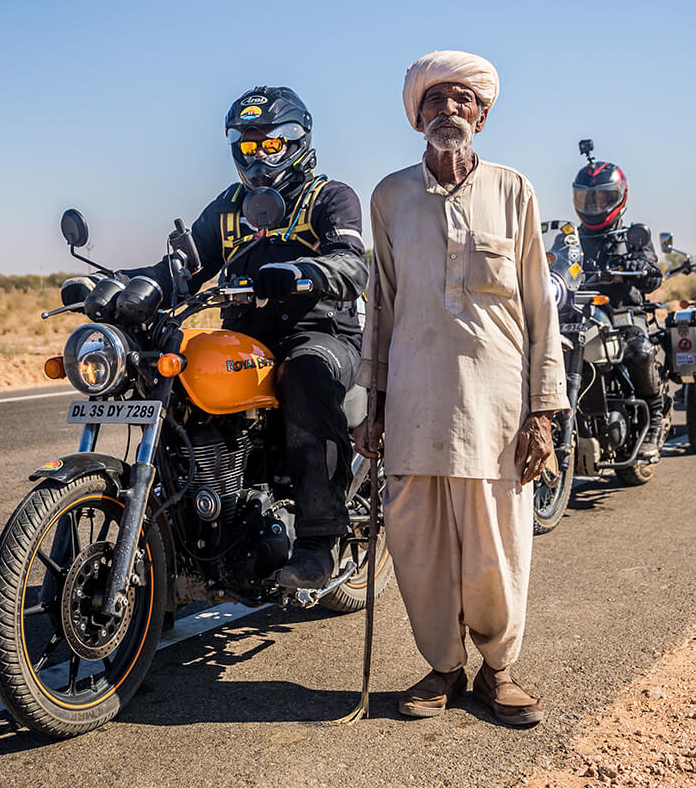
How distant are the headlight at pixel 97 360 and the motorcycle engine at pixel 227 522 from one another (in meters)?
0.54

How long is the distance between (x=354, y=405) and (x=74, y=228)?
144 centimetres

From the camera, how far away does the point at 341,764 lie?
3.23 metres

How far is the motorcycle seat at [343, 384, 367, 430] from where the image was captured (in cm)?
441

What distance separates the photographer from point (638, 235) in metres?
7.76

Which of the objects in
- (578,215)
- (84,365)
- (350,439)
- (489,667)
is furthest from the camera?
(578,215)

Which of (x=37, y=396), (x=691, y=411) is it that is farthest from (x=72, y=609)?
(x=37, y=396)

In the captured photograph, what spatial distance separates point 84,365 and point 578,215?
610 centimetres

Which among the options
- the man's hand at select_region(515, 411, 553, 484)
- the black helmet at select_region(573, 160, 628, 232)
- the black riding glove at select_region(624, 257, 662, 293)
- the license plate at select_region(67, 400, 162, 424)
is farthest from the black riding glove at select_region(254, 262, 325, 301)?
the black helmet at select_region(573, 160, 628, 232)

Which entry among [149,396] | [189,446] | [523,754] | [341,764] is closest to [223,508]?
[189,446]

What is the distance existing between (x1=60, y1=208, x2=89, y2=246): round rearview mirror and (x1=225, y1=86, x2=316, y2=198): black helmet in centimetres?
93

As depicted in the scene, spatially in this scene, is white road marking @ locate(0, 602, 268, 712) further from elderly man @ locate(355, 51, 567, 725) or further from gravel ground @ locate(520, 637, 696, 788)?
gravel ground @ locate(520, 637, 696, 788)

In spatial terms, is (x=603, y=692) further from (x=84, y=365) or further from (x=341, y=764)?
(x=84, y=365)

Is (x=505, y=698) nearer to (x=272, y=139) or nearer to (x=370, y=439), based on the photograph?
(x=370, y=439)

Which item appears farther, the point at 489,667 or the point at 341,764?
the point at 489,667
